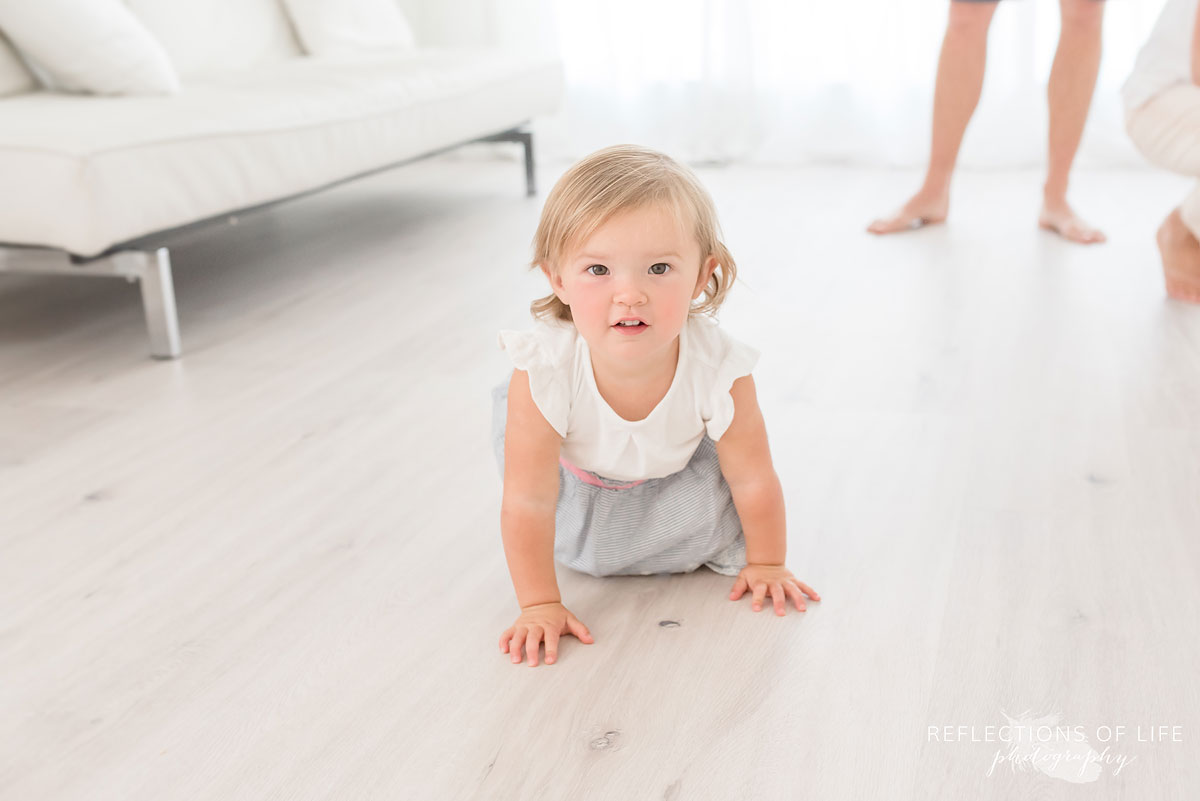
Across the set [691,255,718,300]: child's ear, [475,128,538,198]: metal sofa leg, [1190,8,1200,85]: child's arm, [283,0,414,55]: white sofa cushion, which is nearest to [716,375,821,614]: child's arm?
[691,255,718,300]: child's ear

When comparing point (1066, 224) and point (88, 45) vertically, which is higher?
point (88, 45)

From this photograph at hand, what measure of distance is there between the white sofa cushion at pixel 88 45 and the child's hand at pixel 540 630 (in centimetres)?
159

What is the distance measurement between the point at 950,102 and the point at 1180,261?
740 millimetres

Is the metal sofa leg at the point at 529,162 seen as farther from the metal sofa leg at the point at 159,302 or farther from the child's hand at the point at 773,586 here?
the child's hand at the point at 773,586

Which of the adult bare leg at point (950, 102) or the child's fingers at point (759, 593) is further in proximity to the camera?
the adult bare leg at point (950, 102)

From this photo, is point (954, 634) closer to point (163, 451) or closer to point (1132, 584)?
point (1132, 584)

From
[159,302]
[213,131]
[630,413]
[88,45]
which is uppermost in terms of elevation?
[88,45]

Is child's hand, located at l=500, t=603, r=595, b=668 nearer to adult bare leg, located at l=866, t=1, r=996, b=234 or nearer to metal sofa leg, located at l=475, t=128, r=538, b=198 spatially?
adult bare leg, located at l=866, t=1, r=996, b=234

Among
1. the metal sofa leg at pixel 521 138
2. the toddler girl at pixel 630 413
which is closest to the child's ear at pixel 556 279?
the toddler girl at pixel 630 413

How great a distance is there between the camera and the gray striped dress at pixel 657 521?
1.12 meters

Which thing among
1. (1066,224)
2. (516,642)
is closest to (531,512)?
(516,642)

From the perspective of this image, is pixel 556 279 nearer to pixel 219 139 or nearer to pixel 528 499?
pixel 528 499

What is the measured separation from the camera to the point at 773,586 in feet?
3.57

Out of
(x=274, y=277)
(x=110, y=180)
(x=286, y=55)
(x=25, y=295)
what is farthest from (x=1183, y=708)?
(x=286, y=55)
